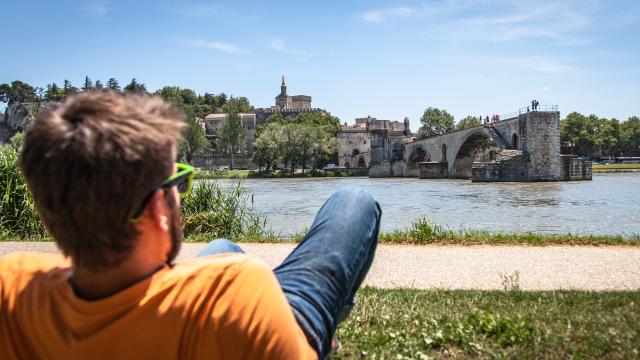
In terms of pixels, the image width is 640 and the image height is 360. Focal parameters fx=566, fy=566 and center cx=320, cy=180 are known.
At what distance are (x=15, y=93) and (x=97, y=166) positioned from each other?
381 feet

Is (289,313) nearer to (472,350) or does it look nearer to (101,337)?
Answer: (101,337)

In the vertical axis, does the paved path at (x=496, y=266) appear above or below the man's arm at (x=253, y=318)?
below

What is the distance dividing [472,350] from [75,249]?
2.01m

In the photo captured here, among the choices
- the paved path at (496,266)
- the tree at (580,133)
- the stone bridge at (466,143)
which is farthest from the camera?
the tree at (580,133)

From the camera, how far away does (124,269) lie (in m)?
1.12

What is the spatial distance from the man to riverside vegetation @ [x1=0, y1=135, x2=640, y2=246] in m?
5.37

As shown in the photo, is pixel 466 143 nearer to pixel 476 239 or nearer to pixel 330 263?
pixel 476 239

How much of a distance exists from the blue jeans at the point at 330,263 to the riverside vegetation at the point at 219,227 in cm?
473

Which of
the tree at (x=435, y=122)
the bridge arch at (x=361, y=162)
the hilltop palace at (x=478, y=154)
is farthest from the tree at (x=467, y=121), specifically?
the bridge arch at (x=361, y=162)

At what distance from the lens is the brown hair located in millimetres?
1017

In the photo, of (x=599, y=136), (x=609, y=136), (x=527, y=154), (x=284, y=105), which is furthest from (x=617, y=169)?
(x=284, y=105)

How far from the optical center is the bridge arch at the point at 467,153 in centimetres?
5116

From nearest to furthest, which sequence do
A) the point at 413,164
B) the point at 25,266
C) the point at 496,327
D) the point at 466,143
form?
1. the point at 25,266
2. the point at 496,327
3. the point at 466,143
4. the point at 413,164

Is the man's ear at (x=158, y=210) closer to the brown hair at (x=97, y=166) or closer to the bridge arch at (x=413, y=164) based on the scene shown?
the brown hair at (x=97, y=166)
